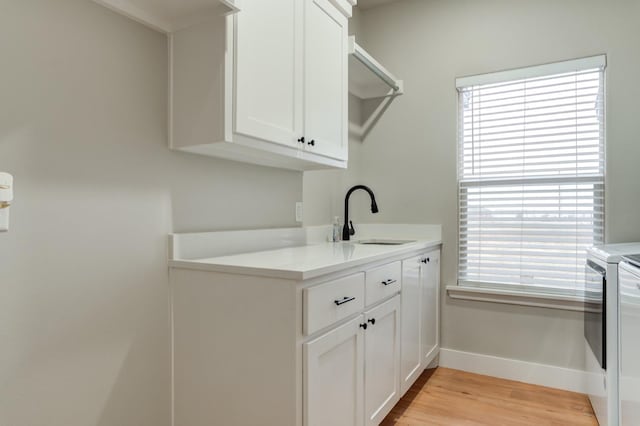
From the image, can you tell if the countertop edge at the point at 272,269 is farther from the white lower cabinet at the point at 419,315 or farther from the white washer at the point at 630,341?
the white washer at the point at 630,341

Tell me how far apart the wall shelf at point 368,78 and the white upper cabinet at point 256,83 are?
47 centimetres

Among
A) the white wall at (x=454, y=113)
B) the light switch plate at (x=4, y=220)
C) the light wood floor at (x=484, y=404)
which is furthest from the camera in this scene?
the white wall at (x=454, y=113)

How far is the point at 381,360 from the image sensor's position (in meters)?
1.89

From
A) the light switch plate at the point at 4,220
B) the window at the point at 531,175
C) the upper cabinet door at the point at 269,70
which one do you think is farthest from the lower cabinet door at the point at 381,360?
the light switch plate at the point at 4,220

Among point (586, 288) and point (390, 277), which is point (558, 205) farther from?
point (390, 277)

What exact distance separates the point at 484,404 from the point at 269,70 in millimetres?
2117

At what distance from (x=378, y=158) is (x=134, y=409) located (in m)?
2.27

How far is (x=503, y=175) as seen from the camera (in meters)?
2.71

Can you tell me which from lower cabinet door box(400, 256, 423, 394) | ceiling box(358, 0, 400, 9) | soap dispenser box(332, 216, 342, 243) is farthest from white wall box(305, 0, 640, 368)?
lower cabinet door box(400, 256, 423, 394)

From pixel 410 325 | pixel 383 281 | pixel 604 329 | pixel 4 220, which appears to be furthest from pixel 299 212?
pixel 604 329

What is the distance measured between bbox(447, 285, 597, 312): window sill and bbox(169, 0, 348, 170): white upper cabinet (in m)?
1.50

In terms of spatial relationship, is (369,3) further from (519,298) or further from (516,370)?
(516,370)

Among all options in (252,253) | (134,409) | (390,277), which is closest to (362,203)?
(390,277)

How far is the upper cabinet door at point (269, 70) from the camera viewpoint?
1473 millimetres
